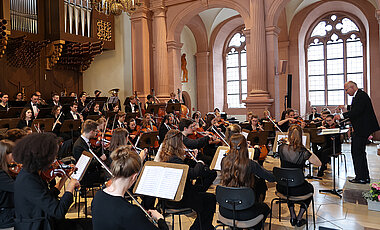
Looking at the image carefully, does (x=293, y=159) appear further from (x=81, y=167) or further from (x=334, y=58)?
(x=334, y=58)

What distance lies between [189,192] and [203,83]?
1443 cm

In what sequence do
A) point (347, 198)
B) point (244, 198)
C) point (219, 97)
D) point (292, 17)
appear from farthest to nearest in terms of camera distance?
point (219, 97) → point (292, 17) → point (347, 198) → point (244, 198)

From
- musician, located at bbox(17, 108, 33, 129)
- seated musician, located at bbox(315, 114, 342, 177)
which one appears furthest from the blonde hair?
musician, located at bbox(17, 108, 33, 129)

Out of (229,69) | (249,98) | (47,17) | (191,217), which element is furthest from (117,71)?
(191,217)

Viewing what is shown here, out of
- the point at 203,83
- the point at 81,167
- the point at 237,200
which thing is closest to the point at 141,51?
the point at 203,83

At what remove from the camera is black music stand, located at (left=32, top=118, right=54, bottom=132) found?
714cm

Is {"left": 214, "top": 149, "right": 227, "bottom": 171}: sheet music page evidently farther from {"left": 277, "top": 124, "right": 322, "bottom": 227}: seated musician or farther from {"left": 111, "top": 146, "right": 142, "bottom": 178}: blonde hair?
{"left": 111, "top": 146, "right": 142, "bottom": 178}: blonde hair

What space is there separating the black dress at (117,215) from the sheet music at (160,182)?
0.96m

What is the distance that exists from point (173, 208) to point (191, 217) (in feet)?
3.98

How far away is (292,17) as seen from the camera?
15477 mm

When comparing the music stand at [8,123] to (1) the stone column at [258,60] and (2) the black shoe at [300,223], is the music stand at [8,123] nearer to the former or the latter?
(2) the black shoe at [300,223]

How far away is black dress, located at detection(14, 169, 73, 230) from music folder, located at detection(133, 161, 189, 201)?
818mm

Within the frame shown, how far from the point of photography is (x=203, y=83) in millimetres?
17875

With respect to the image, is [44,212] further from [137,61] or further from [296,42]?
[296,42]
